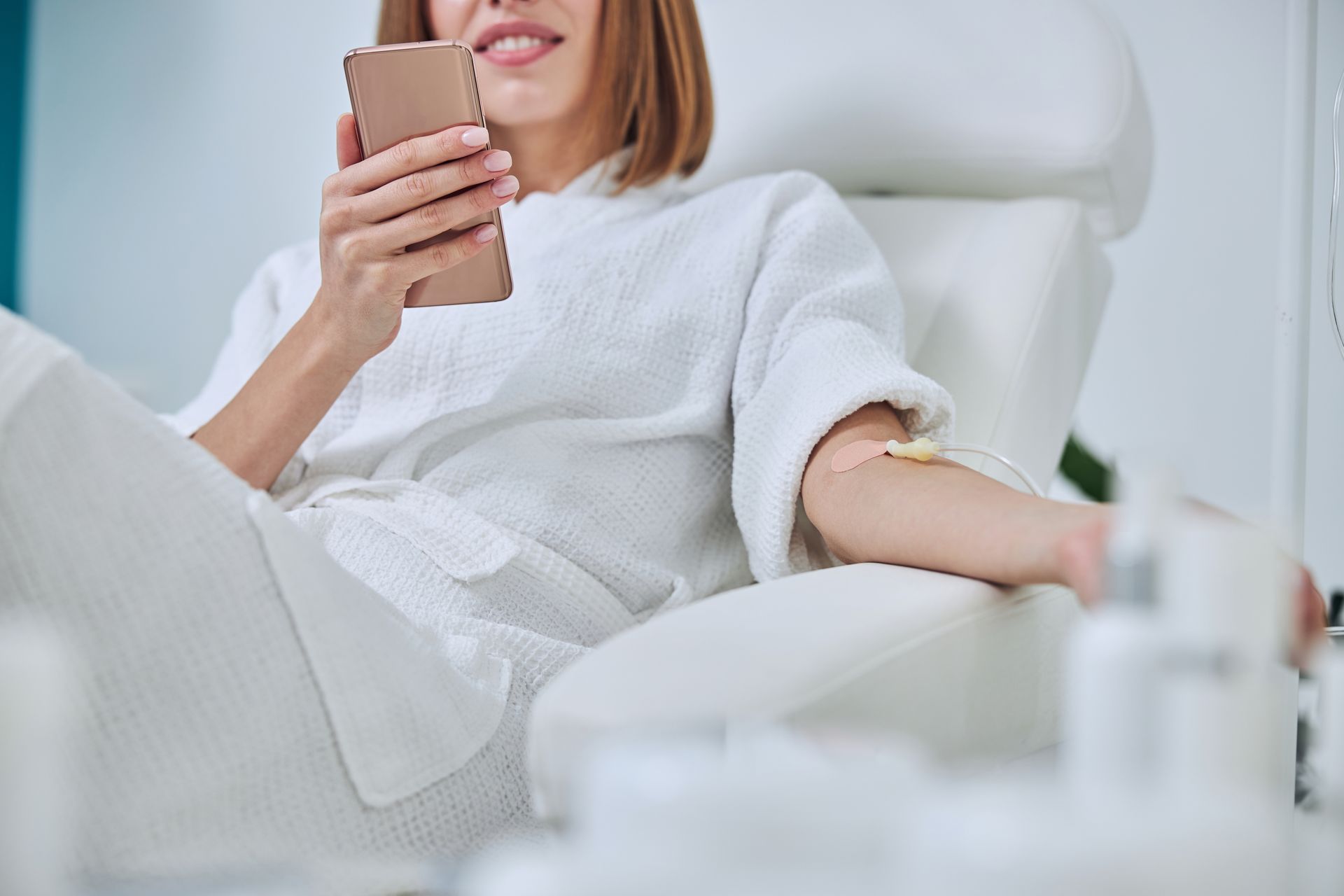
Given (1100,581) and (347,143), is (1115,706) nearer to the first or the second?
(1100,581)

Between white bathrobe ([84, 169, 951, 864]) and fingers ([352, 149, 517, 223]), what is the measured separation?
0.18m

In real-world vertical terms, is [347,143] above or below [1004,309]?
above

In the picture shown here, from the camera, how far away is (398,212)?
839 millimetres

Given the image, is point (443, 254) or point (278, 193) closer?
point (443, 254)

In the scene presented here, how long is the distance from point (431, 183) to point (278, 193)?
4.50 ft

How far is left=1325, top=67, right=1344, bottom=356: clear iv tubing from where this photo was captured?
35.9 inches

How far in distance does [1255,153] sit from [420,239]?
93 cm

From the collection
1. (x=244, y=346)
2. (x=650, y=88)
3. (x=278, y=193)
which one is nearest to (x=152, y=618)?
(x=244, y=346)

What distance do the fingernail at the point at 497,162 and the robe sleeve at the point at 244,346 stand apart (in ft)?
1.20

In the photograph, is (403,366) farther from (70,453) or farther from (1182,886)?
(1182,886)

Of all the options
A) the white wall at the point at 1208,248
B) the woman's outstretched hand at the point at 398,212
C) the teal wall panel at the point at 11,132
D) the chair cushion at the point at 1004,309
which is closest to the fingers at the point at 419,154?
the woman's outstretched hand at the point at 398,212

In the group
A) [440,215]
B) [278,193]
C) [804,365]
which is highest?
[440,215]

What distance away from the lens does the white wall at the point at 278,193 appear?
1.32m

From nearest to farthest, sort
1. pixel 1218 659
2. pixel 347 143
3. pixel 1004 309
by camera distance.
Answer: pixel 1218 659
pixel 347 143
pixel 1004 309
